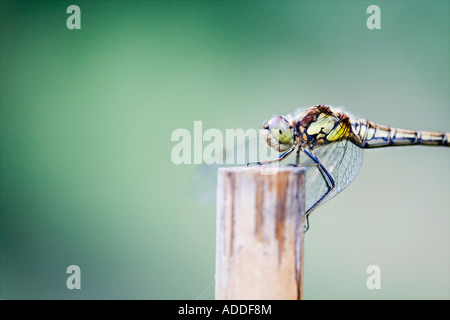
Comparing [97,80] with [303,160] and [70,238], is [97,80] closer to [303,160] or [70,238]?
[70,238]

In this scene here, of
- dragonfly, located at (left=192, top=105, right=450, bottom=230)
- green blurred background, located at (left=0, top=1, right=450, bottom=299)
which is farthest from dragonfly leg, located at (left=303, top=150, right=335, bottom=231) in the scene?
green blurred background, located at (left=0, top=1, right=450, bottom=299)

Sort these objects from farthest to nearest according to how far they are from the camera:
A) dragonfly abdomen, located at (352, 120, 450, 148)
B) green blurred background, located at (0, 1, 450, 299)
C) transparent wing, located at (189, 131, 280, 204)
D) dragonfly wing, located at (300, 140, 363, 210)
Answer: green blurred background, located at (0, 1, 450, 299) < dragonfly abdomen, located at (352, 120, 450, 148) < dragonfly wing, located at (300, 140, 363, 210) < transparent wing, located at (189, 131, 280, 204)

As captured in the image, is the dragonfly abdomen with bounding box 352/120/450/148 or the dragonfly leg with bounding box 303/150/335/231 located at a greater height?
the dragonfly abdomen with bounding box 352/120/450/148

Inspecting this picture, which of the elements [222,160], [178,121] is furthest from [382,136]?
[178,121]

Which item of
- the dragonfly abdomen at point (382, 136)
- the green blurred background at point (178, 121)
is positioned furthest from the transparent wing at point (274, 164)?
the green blurred background at point (178, 121)

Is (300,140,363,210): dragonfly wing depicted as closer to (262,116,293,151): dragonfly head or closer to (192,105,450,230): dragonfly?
(192,105,450,230): dragonfly

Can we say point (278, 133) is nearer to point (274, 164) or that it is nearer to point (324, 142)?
point (274, 164)
